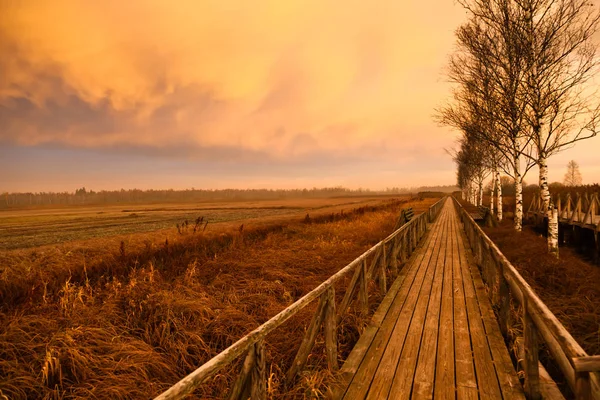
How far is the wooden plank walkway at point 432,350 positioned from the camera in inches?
128

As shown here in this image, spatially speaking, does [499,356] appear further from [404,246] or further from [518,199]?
[518,199]

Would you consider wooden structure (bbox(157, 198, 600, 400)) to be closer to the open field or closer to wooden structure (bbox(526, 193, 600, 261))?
wooden structure (bbox(526, 193, 600, 261))

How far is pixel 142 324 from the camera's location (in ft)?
16.8

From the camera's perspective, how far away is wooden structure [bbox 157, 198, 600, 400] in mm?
2246

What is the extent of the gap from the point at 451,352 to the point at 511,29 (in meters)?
11.9

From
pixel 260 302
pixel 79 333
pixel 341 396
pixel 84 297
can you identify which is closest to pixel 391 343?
pixel 341 396

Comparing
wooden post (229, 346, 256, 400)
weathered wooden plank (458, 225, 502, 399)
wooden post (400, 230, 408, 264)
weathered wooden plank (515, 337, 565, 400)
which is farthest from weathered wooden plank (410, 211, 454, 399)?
wooden post (400, 230, 408, 264)

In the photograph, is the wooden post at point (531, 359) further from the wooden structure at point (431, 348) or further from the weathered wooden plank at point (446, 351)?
the weathered wooden plank at point (446, 351)

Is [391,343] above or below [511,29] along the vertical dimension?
below

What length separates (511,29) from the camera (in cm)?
1069

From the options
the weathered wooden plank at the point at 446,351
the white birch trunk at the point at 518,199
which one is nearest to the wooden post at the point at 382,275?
the weathered wooden plank at the point at 446,351

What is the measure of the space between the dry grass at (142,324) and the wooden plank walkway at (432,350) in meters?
0.45

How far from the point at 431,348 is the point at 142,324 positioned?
15.1 ft

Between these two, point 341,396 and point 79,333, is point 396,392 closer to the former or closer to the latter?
point 341,396
